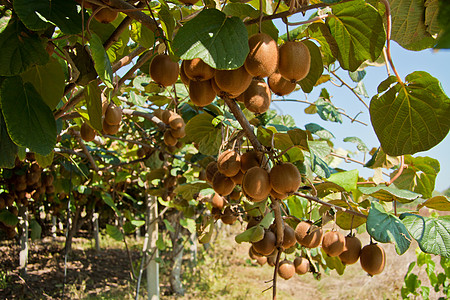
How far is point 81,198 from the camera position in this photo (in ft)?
20.2

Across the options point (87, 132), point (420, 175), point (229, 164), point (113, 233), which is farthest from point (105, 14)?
point (113, 233)

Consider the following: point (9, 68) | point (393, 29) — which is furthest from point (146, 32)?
point (393, 29)

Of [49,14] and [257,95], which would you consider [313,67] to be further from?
[49,14]

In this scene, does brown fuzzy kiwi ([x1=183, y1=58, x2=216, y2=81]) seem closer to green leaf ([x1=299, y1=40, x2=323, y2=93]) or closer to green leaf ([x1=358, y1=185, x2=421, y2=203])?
green leaf ([x1=299, y1=40, x2=323, y2=93])

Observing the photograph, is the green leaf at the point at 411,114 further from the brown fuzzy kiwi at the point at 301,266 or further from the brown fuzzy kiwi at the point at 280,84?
the brown fuzzy kiwi at the point at 301,266

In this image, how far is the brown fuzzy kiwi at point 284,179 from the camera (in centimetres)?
92

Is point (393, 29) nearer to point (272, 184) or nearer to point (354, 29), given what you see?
point (354, 29)

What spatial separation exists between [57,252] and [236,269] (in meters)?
4.43

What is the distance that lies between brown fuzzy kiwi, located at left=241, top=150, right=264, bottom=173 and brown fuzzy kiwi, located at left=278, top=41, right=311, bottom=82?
0.32m

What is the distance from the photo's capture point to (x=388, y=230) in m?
0.89

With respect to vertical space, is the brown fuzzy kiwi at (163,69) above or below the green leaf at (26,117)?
above

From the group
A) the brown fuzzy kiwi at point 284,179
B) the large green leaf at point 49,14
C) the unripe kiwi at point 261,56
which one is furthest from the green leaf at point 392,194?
the large green leaf at point 49,14

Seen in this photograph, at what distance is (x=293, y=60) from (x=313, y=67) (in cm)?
25

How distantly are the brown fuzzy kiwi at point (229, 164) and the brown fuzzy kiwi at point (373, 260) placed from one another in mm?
544
